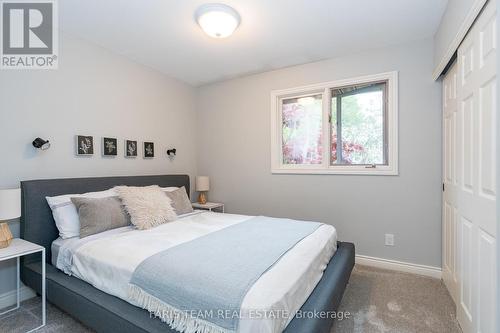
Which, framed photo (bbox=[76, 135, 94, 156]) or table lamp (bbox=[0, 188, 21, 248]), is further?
framed photo (bbox=[76, 135, 94, 156])

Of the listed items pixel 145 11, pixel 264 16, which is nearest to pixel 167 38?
pixel 145 11

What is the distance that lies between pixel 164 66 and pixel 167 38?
784 mm

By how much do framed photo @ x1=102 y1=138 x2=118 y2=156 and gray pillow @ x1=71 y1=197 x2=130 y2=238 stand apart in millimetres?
760

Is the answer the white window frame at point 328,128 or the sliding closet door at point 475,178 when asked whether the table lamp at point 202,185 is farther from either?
the sliding closet door at point 475,178

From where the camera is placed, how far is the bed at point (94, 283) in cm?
140

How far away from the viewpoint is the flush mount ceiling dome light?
7.00ft

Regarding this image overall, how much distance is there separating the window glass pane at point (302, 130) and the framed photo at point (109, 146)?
2.17 metres

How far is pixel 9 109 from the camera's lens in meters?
2.19

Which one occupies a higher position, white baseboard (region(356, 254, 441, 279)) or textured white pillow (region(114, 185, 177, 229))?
textured white pillow (region(114, 185, 177, 229))

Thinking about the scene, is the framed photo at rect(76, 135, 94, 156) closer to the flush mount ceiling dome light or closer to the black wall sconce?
the black wall sconce

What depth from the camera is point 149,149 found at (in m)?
3.43

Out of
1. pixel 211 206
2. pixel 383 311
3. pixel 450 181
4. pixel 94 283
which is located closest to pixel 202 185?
pixel 211 206

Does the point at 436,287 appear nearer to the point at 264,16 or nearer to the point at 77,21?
the point at 264,16

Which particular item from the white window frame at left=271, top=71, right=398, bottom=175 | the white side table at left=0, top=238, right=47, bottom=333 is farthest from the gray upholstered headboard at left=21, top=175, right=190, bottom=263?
the white window frame at left=271, top=71, right=398, bottom=175
